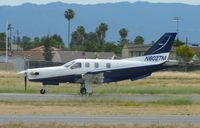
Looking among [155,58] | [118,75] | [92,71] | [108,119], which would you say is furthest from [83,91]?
[108,119]

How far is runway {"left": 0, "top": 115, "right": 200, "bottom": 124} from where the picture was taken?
18609 millimetres

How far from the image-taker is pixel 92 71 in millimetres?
35969

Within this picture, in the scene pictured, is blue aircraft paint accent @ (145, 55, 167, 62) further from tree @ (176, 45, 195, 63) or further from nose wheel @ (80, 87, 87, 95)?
tree @ (176, 45, 195, 63)

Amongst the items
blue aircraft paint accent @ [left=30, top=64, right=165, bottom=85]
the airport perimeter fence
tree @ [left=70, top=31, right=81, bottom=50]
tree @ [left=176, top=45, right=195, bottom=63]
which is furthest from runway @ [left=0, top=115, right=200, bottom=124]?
tree @ [left=70, top=31, right=81, bottom=50]

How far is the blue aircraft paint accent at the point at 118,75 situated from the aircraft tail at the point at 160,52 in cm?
59

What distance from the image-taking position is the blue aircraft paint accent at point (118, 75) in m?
36.3

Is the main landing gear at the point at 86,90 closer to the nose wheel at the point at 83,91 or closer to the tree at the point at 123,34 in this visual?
the nose wheel at the point at 83,91

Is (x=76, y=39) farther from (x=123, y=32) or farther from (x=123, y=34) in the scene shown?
(x=123, y=32)

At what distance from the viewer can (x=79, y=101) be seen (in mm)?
28656

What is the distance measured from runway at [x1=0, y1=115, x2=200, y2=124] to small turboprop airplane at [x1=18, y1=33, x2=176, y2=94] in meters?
14.3

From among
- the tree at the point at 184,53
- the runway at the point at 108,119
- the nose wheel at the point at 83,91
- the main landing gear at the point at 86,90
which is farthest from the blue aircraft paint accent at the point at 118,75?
the tree at the point at 184,53

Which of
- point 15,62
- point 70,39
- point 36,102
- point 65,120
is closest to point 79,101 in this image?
point 36,102

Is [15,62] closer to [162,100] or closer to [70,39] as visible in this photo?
[162,100]

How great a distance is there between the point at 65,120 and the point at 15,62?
2420 inches
